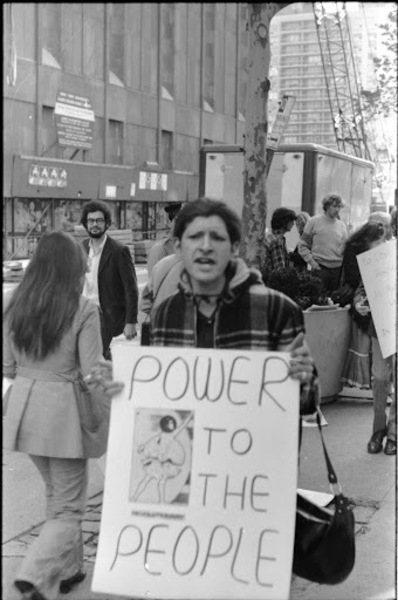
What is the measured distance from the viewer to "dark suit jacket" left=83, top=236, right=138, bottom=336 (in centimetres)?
784

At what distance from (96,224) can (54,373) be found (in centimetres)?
334

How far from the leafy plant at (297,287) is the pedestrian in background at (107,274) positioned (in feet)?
4.96

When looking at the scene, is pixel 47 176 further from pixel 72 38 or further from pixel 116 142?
pixel 116 142

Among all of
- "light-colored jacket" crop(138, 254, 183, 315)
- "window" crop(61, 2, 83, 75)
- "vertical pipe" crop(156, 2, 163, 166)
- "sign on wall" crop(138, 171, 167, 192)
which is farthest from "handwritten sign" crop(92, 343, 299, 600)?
"vertical pipe" crop(156, 2, 163, 166)

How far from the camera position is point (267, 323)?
3.68m

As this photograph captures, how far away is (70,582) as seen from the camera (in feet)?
15.4

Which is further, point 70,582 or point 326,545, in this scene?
point 70,582

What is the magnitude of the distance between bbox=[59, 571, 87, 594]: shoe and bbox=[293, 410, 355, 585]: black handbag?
1393mm

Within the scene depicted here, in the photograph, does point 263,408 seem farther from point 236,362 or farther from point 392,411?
point 392,411

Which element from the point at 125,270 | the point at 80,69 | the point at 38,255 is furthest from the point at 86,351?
the point at 80,69

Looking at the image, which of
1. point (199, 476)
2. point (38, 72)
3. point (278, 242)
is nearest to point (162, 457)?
point (199, 476)

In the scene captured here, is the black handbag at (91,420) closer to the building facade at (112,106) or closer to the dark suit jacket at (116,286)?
the dark suit jacket at (116,286)

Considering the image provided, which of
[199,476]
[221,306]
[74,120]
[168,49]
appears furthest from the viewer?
[168,49]

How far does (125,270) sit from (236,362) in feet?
14.1
